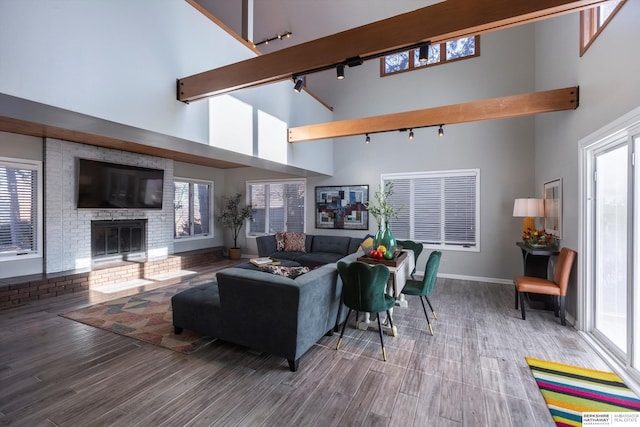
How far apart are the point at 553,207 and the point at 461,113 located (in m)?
2.02

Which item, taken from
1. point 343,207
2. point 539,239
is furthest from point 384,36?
point 343,207

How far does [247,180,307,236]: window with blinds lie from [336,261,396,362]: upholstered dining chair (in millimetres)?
4808

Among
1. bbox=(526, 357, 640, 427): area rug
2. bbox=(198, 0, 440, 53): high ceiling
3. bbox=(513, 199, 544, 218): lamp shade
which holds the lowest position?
bbox=(526, 357, 640, 427): area rug

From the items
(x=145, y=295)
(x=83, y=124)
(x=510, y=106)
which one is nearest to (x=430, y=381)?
(x=510, y=106)

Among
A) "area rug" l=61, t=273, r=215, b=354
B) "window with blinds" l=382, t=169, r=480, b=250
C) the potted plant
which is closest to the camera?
"area rug" l=61, t=273, r=215, b=354

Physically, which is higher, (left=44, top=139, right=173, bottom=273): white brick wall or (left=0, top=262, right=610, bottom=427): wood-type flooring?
(left=44, top=139, right=173, bottom=273): white brick wall

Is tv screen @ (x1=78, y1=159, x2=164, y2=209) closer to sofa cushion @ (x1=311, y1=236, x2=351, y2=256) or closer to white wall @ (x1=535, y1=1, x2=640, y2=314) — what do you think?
sofa cushion @ (x1=311, y1=236, x2=351, y2=256)

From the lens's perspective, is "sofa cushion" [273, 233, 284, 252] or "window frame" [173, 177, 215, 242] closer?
"sofa cushion" [273, 233, 284, 252]

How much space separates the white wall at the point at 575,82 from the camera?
2389 mm

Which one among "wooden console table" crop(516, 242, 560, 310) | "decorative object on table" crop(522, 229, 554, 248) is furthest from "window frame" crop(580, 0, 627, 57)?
"wooden console table" crop(516, 242, 560, 310)

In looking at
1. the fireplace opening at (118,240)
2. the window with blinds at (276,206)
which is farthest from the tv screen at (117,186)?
the window with blinds at (276,206)

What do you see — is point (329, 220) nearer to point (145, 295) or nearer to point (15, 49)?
point (145, 295)

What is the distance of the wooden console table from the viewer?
3.81 meters

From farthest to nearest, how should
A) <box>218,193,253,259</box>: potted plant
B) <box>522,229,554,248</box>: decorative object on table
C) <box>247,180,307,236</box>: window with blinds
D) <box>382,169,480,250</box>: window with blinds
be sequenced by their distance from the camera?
<box>218,193,253,259</box>: potted plant
<box>247,180,307,236</box>: window with blinds
<box>382,169,480,250</box>: window with blinds
<box>522,229,554,248</box>: decorative object on table
